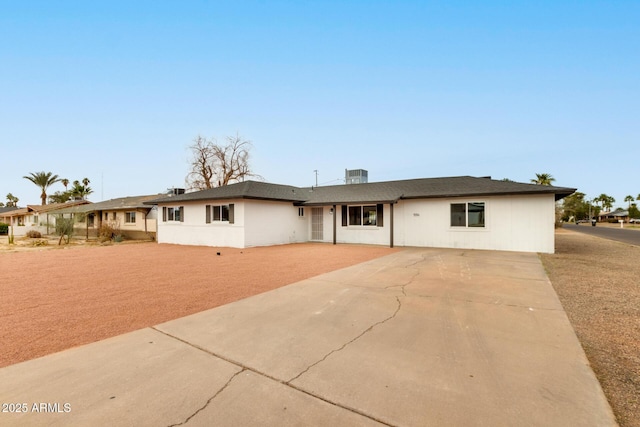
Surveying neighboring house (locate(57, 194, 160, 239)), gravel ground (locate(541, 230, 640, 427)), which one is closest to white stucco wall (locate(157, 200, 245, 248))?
neighboring house (locate(57, 194, 160, 239))

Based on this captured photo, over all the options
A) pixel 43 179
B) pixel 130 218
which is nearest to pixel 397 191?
pixel 130 218

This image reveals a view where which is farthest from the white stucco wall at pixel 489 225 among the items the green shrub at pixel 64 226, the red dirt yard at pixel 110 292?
the green shrub at pixel 64 226

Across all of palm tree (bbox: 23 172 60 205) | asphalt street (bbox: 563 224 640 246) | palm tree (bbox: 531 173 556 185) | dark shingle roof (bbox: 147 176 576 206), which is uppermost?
palm tree (bbox: 23 172 60 205)

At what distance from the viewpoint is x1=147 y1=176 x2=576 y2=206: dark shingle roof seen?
1283 cm

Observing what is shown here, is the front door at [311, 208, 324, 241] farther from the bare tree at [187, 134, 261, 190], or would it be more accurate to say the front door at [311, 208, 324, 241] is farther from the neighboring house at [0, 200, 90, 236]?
the neighboring house at [0, 200, 90, 236]

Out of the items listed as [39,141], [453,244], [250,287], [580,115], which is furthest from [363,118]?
[39,141]

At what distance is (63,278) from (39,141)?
71.6 feet

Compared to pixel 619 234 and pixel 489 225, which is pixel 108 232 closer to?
pixel 489 225

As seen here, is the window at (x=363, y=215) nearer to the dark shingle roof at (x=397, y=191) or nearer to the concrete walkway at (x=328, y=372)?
the dark shingle roof at (x=397, y=191)

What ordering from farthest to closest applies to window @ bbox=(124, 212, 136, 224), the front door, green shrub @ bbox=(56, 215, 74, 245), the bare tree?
1. the bare tree
2. window @ bbox=(124, 212, 136, 224)
3. green shrub @ bbox=(56, 215, 74, 245)
4. the front door

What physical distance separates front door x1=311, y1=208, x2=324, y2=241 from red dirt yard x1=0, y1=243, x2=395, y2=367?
25.0ft

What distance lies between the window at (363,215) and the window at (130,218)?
1844cm

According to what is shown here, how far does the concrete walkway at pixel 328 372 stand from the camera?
2098mm

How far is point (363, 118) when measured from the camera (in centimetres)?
2117
